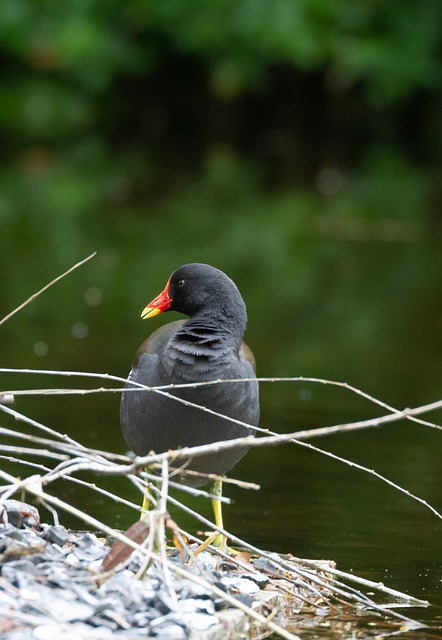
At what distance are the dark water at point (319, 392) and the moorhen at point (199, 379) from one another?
1.76 ft

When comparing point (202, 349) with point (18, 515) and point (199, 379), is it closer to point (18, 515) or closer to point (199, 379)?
point (199, 379)

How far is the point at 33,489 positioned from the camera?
10.4 feet

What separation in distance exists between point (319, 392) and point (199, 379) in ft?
10.2

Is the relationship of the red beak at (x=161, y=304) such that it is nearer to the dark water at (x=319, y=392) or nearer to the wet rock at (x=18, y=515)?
the dark water at (x=319, y=392)

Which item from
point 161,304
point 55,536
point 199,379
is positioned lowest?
point 55,536

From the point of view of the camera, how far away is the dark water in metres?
4.48

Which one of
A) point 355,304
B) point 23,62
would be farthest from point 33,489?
point 23,62

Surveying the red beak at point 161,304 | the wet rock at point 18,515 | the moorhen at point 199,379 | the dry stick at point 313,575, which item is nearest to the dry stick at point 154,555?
the dry stick at point 313,575

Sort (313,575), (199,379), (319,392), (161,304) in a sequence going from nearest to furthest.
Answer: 1. (313,575)
2. (199,379)
3. (161,304)
4. (319,392)

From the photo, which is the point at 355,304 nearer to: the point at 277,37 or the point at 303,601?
the point at 303,601

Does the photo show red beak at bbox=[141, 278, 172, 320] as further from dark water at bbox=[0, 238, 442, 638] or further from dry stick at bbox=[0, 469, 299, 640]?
dry stick at bbox=[0, 469, 299, 640]

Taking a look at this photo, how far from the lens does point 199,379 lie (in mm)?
3869

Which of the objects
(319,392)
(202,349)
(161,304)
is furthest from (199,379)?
(319,392)

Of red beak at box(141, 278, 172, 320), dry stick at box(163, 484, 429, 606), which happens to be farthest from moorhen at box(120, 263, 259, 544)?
dry stick at box(163, 484, 429, 606)
